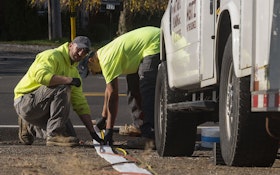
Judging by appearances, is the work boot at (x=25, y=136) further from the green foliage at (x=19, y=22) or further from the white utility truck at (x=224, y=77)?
the green foliage at (x=19, y=22)

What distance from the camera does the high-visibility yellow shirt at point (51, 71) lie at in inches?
462

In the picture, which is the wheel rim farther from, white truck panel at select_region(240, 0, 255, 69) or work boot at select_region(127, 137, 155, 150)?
work boot at select_region(127, 137, 155, 150)

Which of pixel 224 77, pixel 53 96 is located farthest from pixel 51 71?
pixel 224 77

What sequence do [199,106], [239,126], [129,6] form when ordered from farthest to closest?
[129,6] → [199,106] → [239,126]

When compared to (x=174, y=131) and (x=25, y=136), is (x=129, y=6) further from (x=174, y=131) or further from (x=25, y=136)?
(x=174, y=131)

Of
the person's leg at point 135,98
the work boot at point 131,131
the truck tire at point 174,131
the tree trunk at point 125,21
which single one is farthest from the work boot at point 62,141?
the tree trunk at point 125,21

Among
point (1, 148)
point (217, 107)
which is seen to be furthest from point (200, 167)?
point (1, 148)

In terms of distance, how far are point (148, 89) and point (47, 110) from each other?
1170 mm

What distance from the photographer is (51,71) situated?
1173 cm

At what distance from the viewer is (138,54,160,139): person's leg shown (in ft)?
39.8

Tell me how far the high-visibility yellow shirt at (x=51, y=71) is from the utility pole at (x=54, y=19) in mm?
31191

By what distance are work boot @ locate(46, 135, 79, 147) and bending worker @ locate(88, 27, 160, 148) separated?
1.11 feet

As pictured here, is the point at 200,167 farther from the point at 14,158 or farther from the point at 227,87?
the point at 14,158

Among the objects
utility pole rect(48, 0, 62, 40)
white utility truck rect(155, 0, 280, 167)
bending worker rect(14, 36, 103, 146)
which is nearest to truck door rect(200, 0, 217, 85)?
white utility truck rect(155, 0, 280, 167)
